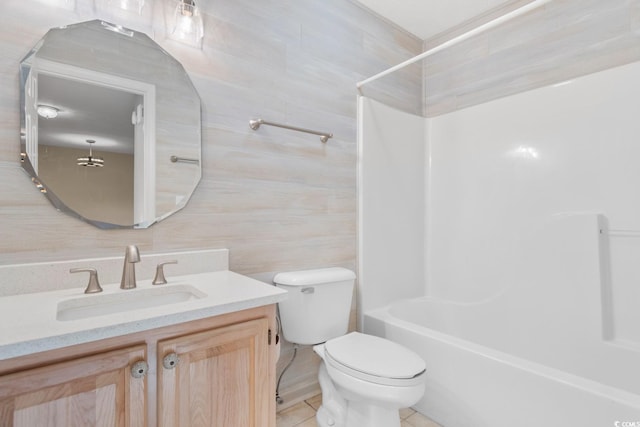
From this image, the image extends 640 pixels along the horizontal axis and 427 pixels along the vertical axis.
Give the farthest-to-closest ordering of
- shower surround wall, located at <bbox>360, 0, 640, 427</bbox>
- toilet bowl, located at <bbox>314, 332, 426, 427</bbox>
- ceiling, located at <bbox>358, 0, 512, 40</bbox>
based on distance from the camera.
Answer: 1. ceiling, located at <bbox>358, 0, 512, 40</bbox>
2. shower surround wall, located at <bbox>360, 0, 640, 427</bbox>
3. toilet bowl, located at <bbox>314, 332, 426, 427</bbox>

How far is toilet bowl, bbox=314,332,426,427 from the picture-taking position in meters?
1.27

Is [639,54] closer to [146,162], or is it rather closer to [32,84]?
[146,162]

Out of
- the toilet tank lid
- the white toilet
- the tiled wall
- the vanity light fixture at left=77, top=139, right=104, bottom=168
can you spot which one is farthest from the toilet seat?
the tiled wall

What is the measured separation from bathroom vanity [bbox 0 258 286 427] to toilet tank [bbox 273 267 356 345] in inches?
17.9

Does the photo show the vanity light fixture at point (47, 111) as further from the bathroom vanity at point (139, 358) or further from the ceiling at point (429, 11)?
the ceiling at point (429, 11)

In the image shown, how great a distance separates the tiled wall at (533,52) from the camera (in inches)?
69.7

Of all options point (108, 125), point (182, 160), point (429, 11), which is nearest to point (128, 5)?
point (108, 125)

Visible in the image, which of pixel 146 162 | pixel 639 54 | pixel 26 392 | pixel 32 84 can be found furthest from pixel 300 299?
pixel 639 54

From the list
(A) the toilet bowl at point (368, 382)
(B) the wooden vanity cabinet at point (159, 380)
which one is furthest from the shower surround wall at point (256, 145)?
(B) the wooden vanity cabinet at point (159, 380)

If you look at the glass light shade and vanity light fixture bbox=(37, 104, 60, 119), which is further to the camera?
the glass light shade

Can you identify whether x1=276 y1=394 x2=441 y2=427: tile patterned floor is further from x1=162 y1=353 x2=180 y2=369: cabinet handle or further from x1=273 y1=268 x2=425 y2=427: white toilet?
x1=162 y1=353 x2=180 y2=369: cabinet handle

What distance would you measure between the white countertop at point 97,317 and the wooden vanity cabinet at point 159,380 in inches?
1.4

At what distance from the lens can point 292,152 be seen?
1817mm

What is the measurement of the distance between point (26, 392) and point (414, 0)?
2647 millimetres
